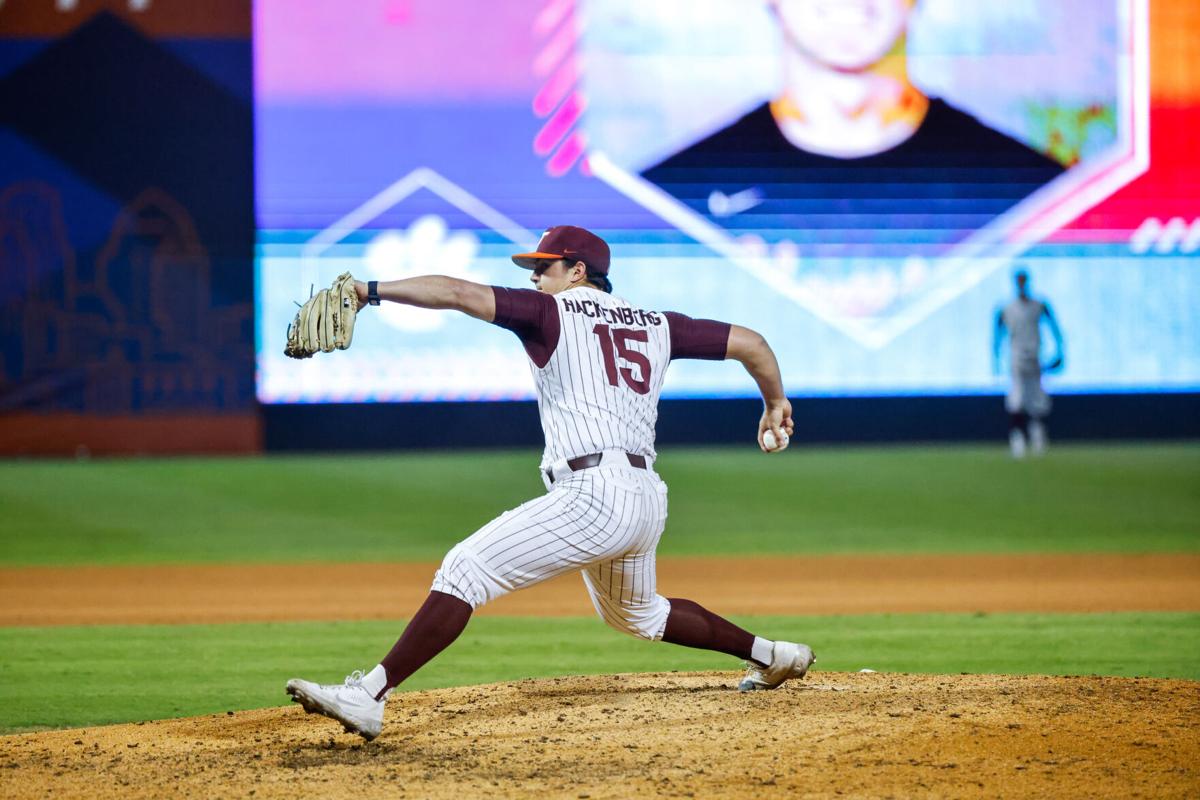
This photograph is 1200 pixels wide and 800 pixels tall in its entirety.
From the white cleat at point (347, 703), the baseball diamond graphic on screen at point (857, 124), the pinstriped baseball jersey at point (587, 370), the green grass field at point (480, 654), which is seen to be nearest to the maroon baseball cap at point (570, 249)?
the pinstriped baseball jersey at point (587, 370)

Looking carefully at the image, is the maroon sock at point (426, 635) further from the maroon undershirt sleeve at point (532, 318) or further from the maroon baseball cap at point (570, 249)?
the maroon baseball cap at point (570, 249)

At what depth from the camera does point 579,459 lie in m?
4.71

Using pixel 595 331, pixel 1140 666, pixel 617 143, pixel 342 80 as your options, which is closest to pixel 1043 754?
pixel 595 331

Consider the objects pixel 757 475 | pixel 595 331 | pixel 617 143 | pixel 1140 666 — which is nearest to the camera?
pixel 595 331

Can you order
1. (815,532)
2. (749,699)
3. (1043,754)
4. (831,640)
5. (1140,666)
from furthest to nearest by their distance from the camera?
(815,532)
(831,640)
(1140,666)
(749,699)
(1043,754)

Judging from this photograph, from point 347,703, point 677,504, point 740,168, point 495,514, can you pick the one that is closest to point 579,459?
point 347,703

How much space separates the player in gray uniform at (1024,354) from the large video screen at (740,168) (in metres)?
1.23

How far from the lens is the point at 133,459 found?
60.7ft

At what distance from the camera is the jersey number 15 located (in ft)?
15.5

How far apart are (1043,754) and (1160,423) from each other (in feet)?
53.3

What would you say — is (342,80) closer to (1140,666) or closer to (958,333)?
(958,333)

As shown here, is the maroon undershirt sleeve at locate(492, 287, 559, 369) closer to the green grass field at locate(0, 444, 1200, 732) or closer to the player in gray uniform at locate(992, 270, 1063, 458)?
the green grass field at locate(0, 444, 1200, 732)

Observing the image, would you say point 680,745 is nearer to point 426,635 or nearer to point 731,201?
point 426,635

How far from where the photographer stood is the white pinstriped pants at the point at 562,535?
4523 mm
